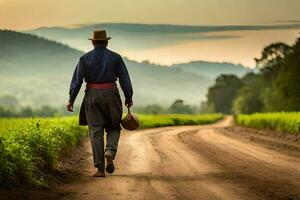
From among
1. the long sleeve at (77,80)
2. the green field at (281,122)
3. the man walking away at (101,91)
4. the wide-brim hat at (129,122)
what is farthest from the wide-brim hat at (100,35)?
the green field at (281,122)

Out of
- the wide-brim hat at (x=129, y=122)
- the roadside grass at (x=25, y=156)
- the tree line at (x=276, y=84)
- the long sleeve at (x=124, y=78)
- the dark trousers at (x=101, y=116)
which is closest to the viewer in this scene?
the roadside grass at (x=25, y=156)

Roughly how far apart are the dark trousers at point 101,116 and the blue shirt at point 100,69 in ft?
0.70

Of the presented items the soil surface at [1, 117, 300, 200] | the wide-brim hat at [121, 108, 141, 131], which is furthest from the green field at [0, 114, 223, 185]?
the wide-brim hat at [121, 108, 141, 131]

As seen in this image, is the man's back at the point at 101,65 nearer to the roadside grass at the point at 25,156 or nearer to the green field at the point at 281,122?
the roadside grass at the point at 25,156

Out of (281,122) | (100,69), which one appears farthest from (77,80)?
(281,122)

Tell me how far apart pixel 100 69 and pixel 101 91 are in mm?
397

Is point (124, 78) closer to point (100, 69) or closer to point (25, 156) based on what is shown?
point (100, 69)

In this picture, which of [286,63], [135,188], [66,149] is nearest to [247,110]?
[286,63]

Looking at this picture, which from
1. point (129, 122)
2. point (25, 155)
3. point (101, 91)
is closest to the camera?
point (25, 155)

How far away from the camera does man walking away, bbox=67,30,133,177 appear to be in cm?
1185

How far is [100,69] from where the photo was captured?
11875 millimetres

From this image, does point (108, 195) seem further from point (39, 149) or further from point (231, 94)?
point (231, 94)

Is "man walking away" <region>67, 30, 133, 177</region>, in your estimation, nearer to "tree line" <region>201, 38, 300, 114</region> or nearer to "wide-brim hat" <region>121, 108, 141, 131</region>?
"wide-brim hat" <region>121, 108, 141, 131</region>

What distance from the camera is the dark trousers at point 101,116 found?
11.8 meters
